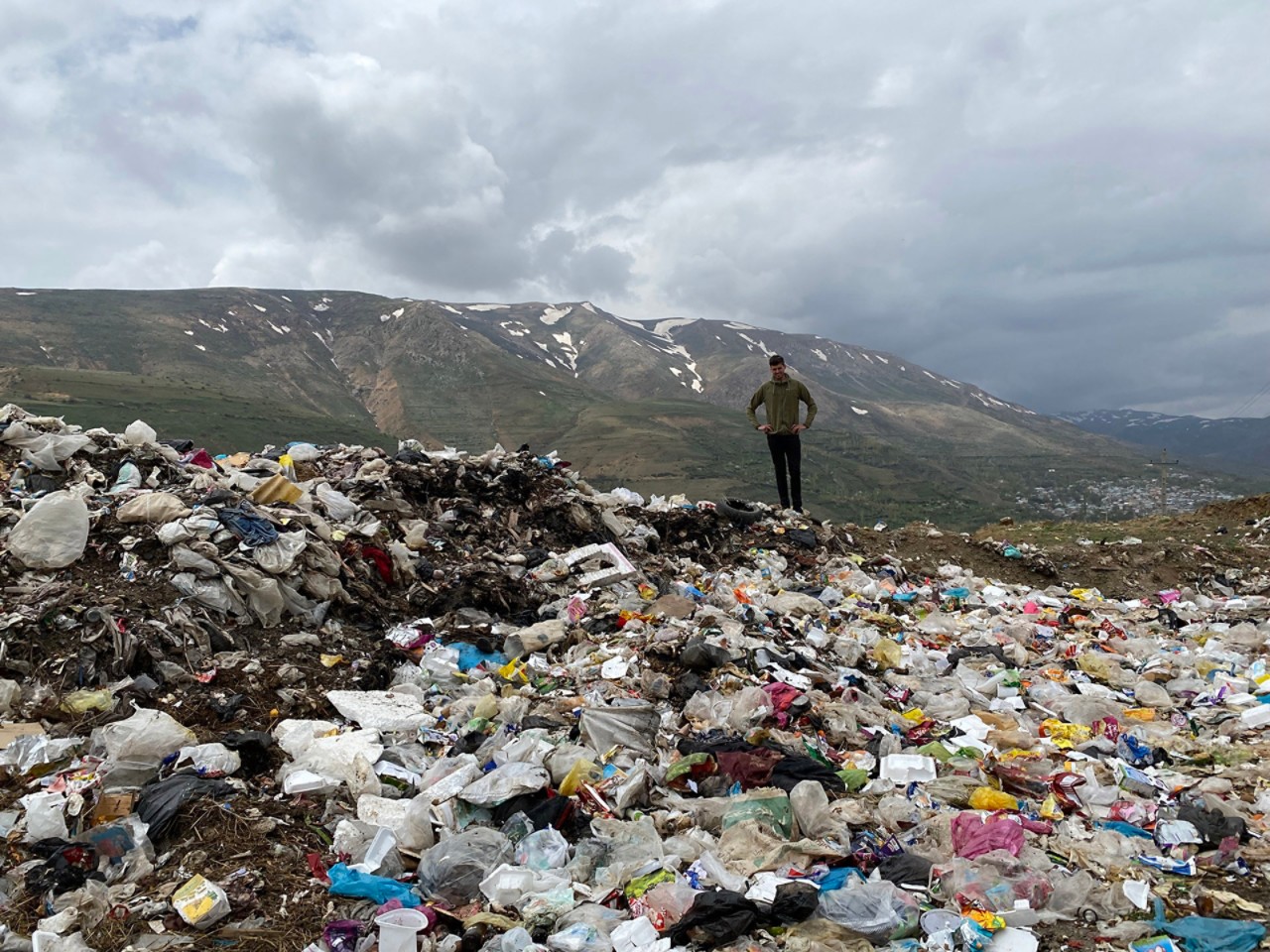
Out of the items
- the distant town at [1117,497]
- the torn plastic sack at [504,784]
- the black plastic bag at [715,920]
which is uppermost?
the torn plastic sack at [504,784]

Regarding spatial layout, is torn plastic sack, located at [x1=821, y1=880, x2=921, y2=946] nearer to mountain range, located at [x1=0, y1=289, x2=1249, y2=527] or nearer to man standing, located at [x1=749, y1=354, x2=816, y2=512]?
man standing, located at [x1=749, y1=354, x2=816, y2=512]

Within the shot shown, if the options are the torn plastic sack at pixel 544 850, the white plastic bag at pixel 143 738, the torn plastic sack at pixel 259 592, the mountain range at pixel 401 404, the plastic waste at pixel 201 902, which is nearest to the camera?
the plastic waste at pixel 201 902

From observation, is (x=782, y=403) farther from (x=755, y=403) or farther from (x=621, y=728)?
(x=621, y=728)

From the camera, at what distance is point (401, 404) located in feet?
444

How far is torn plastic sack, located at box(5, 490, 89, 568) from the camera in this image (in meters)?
5.29

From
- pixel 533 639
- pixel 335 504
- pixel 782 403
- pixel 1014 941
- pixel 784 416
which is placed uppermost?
pixel 782 403

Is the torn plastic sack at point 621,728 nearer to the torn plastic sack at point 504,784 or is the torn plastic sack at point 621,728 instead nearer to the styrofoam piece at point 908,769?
the torn plastic sack at point 504,784

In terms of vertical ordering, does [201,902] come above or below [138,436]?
below

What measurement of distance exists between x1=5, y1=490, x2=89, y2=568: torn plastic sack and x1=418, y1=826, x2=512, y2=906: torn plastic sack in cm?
400

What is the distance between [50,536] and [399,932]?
4481 mm

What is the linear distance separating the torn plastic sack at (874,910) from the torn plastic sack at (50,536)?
18.4ft

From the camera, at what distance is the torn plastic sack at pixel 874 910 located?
2.74m

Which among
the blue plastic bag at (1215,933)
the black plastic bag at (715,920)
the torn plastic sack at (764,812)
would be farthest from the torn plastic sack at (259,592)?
the blue plastic bag at (1215,933)

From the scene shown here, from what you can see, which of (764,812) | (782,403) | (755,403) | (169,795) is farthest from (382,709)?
A: (782,403)
